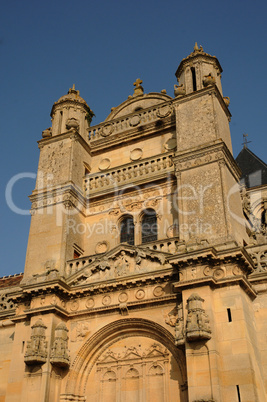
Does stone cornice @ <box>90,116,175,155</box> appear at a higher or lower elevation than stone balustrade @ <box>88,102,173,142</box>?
lower

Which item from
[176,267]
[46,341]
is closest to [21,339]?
[46,341]

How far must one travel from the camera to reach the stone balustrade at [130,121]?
918 inches

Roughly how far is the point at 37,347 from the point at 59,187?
7.50 m

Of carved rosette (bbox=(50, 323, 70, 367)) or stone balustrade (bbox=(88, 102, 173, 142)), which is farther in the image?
stone balustrade (bbox=(88, 102, 173, 142))

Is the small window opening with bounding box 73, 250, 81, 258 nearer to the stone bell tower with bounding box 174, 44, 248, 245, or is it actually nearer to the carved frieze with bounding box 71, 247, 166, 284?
the carved frieze with bounding box 71, 247, 166, 284

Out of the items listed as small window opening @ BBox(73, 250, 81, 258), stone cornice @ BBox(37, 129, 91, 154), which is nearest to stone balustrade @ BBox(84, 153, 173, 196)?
stone cornice @ BBox(37, 129, 91, 154)

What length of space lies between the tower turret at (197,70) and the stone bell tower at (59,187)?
18.6 ft

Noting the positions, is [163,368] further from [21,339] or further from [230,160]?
[230,160]

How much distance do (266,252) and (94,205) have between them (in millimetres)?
8405

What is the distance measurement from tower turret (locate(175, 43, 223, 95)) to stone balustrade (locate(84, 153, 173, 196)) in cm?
345

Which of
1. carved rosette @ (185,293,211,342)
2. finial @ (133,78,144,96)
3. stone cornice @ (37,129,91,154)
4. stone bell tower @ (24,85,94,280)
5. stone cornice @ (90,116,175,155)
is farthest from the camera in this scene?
finial @ (133,78,144,96)

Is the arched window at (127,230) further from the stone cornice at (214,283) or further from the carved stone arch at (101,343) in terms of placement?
the stone cornice at (214,283)

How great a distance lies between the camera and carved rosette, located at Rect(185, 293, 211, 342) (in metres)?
14.3

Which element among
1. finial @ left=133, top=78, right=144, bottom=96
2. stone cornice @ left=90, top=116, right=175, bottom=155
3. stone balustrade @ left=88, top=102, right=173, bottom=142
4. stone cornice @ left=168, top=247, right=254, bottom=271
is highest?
finial @ left=133, top=78, right=144, bottom=96
